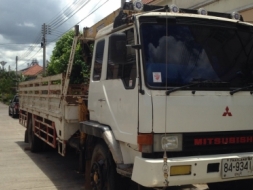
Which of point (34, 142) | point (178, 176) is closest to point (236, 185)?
point (178, 176)

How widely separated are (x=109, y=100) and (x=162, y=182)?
1470 millimetres

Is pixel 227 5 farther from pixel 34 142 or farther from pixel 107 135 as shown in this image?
pixel 107 135

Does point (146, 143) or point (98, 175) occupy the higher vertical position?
point (146, 143)

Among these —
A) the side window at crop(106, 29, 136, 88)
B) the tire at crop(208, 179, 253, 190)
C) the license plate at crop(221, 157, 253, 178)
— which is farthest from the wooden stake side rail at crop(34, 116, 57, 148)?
the license plate at crop(221, 157, 253, 178)

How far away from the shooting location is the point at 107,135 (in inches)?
181

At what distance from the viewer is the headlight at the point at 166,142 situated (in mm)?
3902

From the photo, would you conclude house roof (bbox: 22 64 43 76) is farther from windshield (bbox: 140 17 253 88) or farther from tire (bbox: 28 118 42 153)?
windshield (bbox: 140 17 253 88)

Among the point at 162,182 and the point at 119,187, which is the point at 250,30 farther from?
the point at 119,187

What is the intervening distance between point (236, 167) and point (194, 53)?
1368mm

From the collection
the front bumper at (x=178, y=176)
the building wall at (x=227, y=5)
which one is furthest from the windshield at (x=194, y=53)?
the building wall at (x=227, y=5)

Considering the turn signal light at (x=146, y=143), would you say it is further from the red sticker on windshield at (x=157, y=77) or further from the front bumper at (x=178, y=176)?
the red sticker on windshield at (x=157, y=77)

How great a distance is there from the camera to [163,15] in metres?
4.16

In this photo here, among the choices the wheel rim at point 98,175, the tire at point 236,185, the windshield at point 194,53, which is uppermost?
the windshield at point 194,53

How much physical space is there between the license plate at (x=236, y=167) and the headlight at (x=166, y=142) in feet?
1.81
